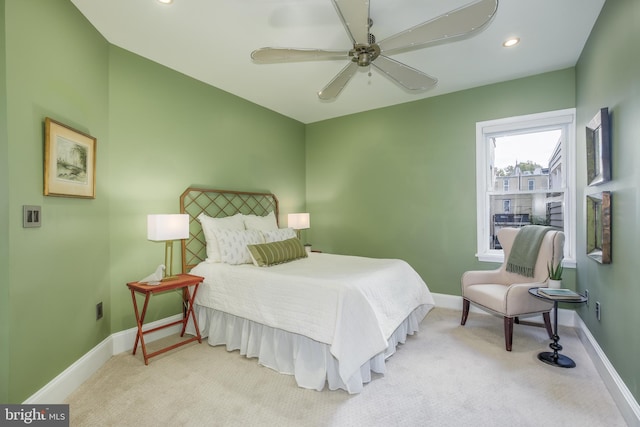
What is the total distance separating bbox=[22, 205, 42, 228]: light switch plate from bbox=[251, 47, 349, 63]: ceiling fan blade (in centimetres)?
177

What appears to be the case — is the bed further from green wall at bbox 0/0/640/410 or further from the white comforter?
green wall at bbox 0/0/640/410

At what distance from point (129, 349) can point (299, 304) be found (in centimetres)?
181

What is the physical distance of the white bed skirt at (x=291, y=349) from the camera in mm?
2197

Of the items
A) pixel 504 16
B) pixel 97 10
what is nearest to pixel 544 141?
pixel 504 16

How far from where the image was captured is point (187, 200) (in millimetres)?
3426

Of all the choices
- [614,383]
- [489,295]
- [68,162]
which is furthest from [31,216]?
[614,383]

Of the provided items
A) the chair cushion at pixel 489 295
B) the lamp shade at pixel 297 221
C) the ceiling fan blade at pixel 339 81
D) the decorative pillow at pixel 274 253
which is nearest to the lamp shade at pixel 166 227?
the decorative pillow at pixel 274 253

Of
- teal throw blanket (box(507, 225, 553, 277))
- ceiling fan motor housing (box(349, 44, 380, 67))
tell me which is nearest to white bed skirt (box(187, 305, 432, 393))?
teal throw blanket (box(507, 225, 553, 277))

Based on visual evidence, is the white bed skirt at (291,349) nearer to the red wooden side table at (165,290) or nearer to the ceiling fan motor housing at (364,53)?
the red wooden side table at (165,290)

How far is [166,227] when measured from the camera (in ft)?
8.91

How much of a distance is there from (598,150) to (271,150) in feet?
12.5

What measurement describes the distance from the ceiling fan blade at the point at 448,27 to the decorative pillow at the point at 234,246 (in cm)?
227

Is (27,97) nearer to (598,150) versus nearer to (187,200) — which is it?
(187,200)

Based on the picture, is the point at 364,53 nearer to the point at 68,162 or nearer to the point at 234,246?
the point at 234,246
